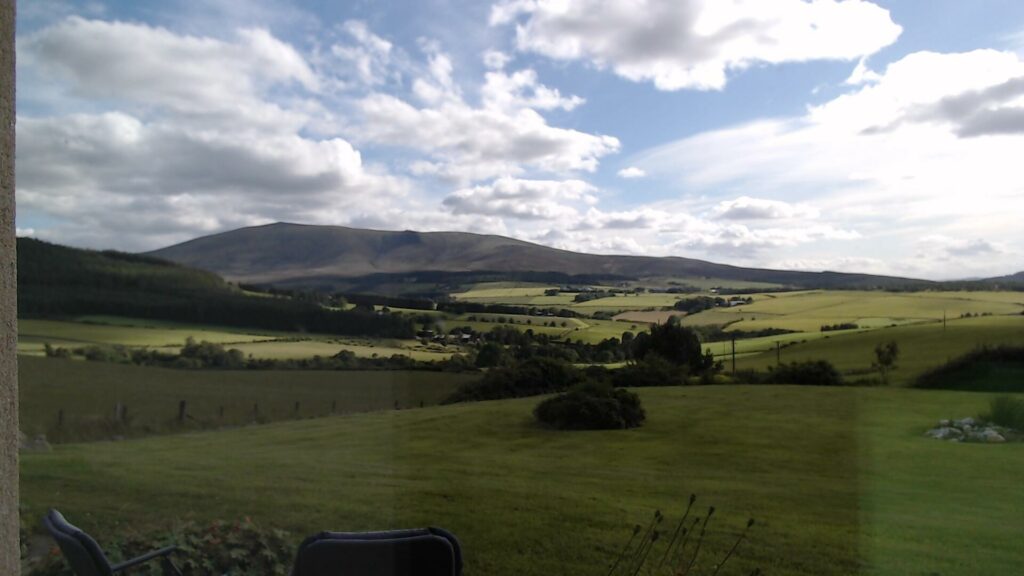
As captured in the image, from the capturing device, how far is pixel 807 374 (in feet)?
34.0

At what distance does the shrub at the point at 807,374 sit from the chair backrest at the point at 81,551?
8990mm

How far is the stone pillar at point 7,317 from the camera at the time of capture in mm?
2490

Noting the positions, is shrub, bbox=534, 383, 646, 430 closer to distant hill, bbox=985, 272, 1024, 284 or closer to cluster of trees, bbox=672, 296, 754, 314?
cluster of trees, bbox=672, 296, 754, 314

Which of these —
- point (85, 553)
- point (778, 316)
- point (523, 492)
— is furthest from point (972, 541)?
point (85, 553)

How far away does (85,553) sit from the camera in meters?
2.96

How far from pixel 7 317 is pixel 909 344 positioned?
10.2 m

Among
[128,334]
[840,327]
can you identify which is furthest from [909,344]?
[128,334]

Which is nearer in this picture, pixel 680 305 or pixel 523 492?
pixel 523 492

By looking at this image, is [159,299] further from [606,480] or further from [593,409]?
[606,480]

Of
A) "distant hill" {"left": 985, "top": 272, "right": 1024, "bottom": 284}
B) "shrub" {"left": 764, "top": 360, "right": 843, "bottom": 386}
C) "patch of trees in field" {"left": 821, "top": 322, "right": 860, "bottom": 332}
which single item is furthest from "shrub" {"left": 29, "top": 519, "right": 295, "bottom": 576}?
"distant hill" {"left": 985, "top": 272, "right": 1024, "bottom": 284}

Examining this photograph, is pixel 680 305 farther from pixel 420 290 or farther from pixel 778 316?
pixel 420 290

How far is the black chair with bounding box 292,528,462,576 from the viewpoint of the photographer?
258 centimetres

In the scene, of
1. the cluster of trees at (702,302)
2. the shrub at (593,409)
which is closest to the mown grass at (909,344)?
the cluster of trees at (702,302)

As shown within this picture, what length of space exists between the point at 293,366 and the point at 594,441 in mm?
3818
